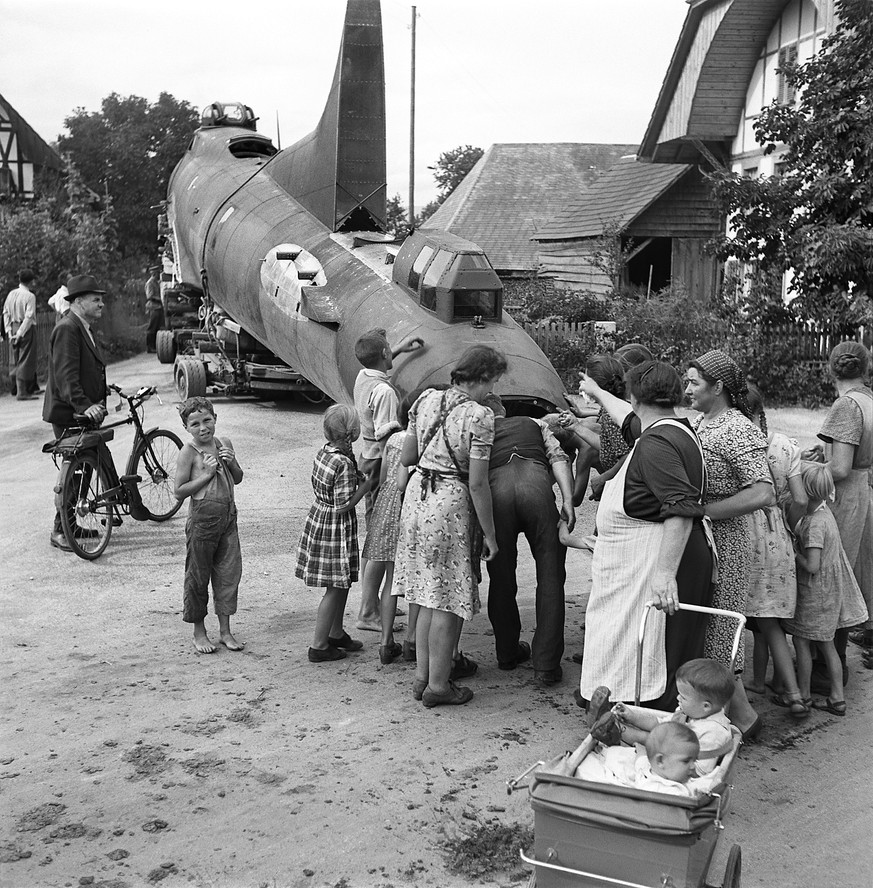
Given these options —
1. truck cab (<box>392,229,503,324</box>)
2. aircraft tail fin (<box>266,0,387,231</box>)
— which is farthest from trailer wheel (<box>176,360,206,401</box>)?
truck cab (<box>392,229,503,324</box>)

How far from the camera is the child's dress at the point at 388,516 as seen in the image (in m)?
6.68

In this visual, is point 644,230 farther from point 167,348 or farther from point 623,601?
point 623,601

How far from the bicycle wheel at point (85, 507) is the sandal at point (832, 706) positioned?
18.0ft

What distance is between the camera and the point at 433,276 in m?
10.2

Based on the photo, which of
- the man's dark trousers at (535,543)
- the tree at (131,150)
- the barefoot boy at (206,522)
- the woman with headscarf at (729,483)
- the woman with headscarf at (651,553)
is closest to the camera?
the woman with headscarf at (651,553)

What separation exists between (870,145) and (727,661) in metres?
12.2

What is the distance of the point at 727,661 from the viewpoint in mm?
5363

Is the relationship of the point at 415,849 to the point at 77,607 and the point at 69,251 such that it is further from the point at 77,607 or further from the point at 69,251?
the point at 69,251

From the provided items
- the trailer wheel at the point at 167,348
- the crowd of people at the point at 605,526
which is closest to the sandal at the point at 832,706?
the crowd of people at the point at 605,526

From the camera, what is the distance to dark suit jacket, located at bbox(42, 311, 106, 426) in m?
8.57

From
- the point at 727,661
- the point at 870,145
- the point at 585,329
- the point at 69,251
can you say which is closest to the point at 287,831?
the point at 727,661

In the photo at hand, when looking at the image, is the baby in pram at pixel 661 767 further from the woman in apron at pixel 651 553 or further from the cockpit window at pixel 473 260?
the cockpit window at pixel 473 260

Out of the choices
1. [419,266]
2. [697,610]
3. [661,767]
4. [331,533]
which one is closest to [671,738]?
[661,767]

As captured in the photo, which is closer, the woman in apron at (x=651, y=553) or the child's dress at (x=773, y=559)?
the woman in apron at (x=651, y=553)
